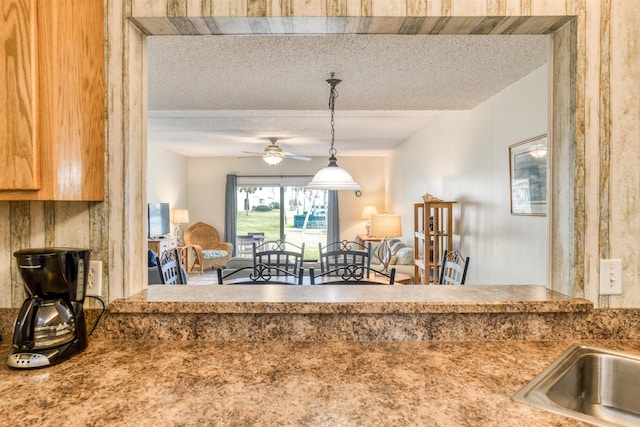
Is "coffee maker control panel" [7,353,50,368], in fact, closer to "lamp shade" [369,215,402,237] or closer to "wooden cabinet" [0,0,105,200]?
"wooden cabinet" [0,0,105,200]

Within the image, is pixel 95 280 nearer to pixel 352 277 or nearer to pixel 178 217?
pixel 352 277

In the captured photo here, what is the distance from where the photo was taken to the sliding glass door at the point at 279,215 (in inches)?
332

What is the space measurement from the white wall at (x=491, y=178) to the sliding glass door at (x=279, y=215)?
364cm

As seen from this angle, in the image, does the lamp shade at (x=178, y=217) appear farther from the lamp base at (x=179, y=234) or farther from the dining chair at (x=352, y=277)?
the dining chair at (x=352, y=277)

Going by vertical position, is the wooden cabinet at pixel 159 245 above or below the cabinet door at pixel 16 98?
below

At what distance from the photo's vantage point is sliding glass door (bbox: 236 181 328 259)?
8.43 meters

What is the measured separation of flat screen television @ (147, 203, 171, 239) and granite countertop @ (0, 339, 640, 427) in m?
5.20

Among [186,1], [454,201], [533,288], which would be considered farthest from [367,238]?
[186,1]

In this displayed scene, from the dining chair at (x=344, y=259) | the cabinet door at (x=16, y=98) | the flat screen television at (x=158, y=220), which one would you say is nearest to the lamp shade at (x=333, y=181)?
the dining chair at (x=344, y=259)

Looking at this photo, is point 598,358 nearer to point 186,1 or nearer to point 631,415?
point 631,415

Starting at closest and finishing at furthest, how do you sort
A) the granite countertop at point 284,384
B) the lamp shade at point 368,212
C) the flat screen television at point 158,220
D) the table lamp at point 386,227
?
the granite countertop at point 284,384 → the table lamp at point 386,227 → the flat screen television at point 158,220 → the lamp shade at point 368,212

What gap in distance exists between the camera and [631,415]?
3.55 ft

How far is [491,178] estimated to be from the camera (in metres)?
3.45

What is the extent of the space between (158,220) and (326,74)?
4.64m
